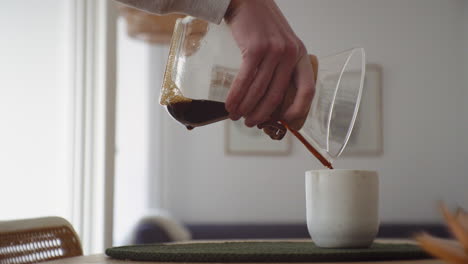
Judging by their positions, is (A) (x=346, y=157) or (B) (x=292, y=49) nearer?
(B) (x=292, y=49)

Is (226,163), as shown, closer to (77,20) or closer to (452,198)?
(452,198)

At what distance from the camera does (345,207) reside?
889 mm

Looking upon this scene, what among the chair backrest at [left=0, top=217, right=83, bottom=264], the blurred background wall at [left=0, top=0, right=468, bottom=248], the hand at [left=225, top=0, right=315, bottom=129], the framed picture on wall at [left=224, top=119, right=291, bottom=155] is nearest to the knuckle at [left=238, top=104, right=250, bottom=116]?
the hand at [left=225, top=0, right=315, bottom=129]

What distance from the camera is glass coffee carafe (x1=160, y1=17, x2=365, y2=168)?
88cm

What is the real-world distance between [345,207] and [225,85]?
254mm

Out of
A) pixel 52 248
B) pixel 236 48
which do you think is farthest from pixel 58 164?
pixel 236 48

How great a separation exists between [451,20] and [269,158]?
169 centimetres

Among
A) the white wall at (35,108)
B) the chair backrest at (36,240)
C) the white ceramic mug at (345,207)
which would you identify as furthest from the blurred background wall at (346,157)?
the white ceramic mug at (345,207)

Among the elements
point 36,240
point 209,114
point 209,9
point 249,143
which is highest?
point 209,9

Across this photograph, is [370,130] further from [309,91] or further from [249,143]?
[309,91]

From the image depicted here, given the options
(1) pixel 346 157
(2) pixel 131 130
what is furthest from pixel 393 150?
(2) pixel 131 130

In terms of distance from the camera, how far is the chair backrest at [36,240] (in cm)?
99

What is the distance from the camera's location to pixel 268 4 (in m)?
0.89

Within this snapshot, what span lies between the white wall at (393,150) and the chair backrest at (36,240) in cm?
327
